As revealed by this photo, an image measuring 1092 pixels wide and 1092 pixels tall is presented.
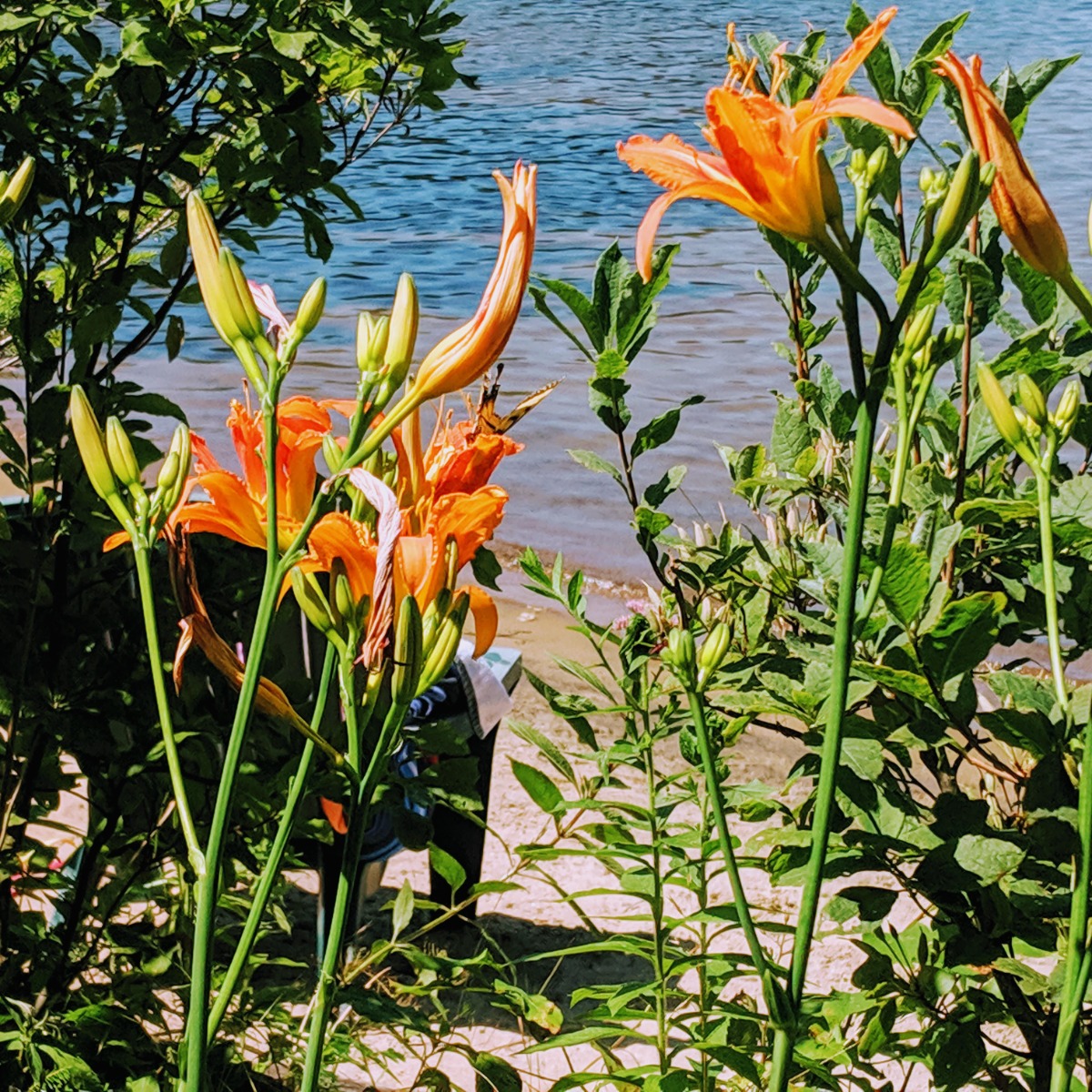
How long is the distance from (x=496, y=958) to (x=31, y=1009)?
1.63 metres

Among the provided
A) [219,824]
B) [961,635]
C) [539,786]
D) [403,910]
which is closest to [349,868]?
[219,824]

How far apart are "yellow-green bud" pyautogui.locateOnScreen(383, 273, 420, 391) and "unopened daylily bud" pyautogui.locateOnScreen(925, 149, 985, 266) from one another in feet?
0.80

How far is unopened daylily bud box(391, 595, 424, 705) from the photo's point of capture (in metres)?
0.68

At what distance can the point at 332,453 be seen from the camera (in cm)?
74

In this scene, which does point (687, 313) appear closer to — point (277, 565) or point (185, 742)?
point (185, 742)

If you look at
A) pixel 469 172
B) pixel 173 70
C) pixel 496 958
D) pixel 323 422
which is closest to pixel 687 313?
pixel 469 172

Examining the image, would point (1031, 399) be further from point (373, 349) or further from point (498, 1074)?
point (498, 1074)

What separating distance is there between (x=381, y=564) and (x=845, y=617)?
8.9 inches

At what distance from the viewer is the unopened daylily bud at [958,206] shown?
616 mm

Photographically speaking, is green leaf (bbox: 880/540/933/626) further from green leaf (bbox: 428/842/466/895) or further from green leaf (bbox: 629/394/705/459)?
green leaf (bbox: 428/842/466/895)

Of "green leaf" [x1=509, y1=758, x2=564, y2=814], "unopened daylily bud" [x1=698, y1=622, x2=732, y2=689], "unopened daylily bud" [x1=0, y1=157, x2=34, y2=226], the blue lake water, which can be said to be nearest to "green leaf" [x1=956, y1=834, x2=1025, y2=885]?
"unopened daylily bud" [x1=698, y1=622, x2=732, y2=689]

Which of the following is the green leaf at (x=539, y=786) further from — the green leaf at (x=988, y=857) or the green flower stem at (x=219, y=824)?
the green flower stem at (x=219, y=824)

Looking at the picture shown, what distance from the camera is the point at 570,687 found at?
4.57 m

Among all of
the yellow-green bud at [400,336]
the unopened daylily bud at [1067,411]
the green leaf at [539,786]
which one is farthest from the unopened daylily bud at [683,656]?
→ the green leaf at [539,786]
